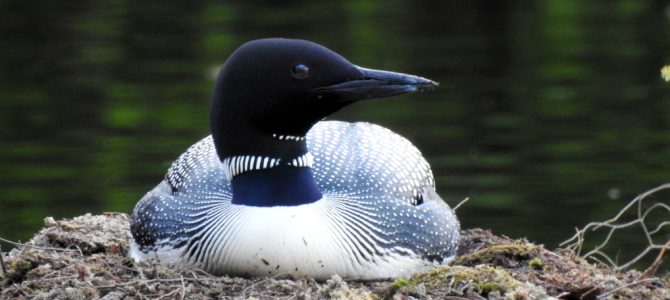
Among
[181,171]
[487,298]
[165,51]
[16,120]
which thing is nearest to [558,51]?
[165,51]

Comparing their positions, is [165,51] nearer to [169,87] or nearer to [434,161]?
[169,87]


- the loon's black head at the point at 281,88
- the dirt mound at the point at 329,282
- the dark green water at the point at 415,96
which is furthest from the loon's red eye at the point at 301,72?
the dark green water at the point at 415,96

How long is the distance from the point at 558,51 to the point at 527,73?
3.67 ft

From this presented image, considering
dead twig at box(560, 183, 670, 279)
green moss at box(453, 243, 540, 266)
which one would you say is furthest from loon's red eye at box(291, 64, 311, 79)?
dead twig at box(560, 183, 670, 279)

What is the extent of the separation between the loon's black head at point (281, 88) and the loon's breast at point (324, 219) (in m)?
0.35

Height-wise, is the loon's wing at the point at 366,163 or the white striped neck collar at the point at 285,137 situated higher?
the white striped neck collar at the point at 285,137

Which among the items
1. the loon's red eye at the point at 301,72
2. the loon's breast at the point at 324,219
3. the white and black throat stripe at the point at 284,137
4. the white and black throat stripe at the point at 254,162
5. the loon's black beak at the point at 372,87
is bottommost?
the loon's breast at the point at 324,219

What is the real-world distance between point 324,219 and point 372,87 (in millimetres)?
585

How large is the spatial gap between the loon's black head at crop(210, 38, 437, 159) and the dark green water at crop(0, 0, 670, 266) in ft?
11.2

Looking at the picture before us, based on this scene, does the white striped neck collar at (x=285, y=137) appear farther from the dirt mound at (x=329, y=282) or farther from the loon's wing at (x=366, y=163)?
the dirt mound at (x=329, y=282)

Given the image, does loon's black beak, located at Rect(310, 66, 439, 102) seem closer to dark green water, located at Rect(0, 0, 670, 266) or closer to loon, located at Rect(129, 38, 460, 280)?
loon, located at Rect(129, 38, 460, 280)

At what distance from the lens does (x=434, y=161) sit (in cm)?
1122

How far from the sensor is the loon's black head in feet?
20.7

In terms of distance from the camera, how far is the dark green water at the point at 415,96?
34.8 ft
